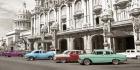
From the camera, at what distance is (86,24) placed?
57.2 metres

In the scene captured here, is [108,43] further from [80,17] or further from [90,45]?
[80,17]

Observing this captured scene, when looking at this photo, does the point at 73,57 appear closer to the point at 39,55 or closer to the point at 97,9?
the point at 39,55

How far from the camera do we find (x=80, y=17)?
60.6 m

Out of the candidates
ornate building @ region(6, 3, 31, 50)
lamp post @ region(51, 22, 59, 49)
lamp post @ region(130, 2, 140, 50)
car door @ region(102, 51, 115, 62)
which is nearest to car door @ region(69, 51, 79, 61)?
car door @ region(102, 51, 115, 62)

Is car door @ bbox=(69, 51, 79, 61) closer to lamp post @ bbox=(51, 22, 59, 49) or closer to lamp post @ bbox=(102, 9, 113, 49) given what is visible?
lamp post @ bbox=(102, 9, 113, 49)

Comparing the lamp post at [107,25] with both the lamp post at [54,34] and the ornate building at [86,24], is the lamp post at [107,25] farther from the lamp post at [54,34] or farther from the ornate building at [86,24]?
the lamp post at [54,34]

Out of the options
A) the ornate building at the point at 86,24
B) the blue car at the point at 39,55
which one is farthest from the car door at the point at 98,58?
the ornate building at the point at 86,24

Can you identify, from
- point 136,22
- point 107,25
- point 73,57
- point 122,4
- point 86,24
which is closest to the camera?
point 73,57

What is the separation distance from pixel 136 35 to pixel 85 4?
19357 millimetres

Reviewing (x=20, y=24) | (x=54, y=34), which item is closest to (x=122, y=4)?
(x=54, y=34)

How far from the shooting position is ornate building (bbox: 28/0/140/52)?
45875 mm

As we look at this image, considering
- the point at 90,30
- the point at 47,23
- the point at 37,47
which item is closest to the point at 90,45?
the point at 90,30

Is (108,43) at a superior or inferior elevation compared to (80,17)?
inferior

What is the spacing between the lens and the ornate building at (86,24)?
4588 cm
